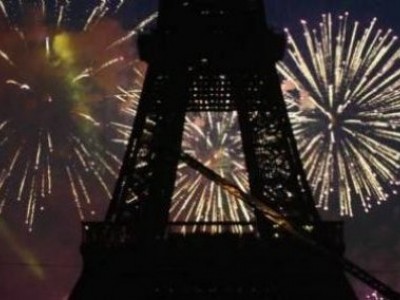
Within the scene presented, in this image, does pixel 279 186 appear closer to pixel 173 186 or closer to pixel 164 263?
pixel 173 186

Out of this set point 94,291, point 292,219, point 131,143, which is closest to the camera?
point 94,291

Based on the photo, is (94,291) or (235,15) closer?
(94,291)

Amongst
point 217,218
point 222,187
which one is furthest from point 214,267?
point 217,218

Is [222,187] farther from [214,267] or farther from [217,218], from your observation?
[217,218]

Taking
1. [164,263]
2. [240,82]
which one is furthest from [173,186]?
[164,263]
